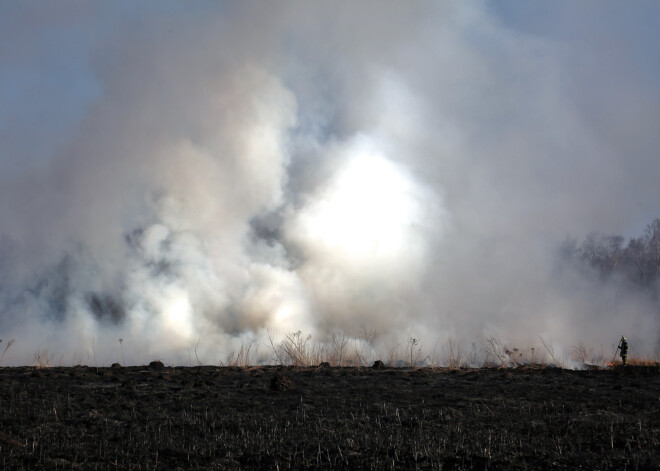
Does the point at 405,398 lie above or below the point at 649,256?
below

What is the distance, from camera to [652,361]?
21703 millimetres

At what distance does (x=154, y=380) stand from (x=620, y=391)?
12.2 m

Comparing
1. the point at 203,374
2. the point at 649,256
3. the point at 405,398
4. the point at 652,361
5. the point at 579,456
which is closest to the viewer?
the point at 579,456

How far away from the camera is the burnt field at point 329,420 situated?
844 centimetres

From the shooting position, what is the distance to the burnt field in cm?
844

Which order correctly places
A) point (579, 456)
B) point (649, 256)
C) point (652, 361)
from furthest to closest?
point (649, 256) → point (652, 361) → point (579, 456)

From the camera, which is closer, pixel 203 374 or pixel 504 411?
pixel 504 411

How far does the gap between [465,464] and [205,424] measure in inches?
193

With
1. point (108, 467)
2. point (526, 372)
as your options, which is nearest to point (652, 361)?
point (526, 372)

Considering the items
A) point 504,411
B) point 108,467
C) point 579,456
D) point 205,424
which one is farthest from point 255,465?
point 504,411

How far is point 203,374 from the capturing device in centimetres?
1762

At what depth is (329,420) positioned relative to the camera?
1116cm

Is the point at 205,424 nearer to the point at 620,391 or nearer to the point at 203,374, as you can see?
the point at 203,374

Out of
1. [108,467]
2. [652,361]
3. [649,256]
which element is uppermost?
[649,256]
